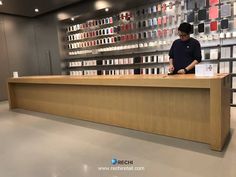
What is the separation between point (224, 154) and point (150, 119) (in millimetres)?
1005

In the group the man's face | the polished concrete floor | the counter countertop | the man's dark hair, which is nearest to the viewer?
the polished concrete floor

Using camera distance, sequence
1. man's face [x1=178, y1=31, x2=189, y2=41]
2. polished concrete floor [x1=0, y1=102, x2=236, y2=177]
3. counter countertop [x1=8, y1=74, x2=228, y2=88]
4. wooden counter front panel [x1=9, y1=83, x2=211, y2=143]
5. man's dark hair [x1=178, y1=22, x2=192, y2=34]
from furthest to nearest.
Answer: man's face [x1=178, y1=31, x2=189, y2=41], man's dark hair [x1=178, y1=22, x2=192, y2=34], wooden counter front panel [x1=9, y1=83, x2=211, y2=143], counter countertop [x1=8, y1=74, x2=228, y2=88], polished concrete floor [x1=0, y1=102, x2=236, y2=177]

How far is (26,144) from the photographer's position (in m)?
2.72

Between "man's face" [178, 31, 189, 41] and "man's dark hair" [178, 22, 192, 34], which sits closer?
"man's dark hair" [178, 22, 192, 34]

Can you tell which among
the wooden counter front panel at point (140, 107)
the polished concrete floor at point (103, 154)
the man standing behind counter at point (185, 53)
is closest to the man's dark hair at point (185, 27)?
the man standing behind counter at point (185, 53)

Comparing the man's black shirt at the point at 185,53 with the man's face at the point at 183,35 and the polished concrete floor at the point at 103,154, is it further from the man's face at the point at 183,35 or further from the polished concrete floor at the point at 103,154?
the polished concrete floor at the point at 103,154

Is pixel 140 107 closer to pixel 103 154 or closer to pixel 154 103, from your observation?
pixel 154 103

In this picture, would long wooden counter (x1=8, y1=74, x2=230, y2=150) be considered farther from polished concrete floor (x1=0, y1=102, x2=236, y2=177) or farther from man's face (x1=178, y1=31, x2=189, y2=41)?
man's face (x1=178, y1=31, x2=189, y2=41)

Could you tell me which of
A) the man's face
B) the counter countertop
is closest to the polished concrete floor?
the counter countertop

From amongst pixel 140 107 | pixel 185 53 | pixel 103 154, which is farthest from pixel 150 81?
pixel 103 154

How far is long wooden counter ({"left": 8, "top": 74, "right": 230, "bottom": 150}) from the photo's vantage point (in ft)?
7.29

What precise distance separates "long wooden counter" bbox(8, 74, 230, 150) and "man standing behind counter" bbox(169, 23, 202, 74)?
54 cm

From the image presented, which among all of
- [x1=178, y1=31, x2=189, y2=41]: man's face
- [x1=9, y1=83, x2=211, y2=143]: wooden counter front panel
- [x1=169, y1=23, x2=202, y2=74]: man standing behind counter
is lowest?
[x1=9, y1=83, x2=211, y2=143]: wooden counter front panel

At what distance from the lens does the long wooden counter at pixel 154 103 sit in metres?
2.22
